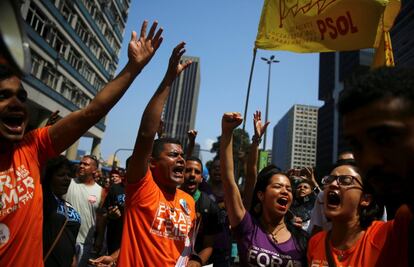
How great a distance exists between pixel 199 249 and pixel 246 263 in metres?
1.02

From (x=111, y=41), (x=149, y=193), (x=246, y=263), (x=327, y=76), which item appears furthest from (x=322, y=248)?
(x=327, y=76)

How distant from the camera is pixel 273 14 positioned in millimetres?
5164

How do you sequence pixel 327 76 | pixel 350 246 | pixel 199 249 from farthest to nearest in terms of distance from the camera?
pixel 327 76, pixel 199 249, pixel 350 246

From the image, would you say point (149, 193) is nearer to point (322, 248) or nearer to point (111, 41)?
point (322, 248)

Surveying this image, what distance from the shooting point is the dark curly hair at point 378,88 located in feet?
3.65

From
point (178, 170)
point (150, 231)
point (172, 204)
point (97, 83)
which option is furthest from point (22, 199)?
point (97, 83)

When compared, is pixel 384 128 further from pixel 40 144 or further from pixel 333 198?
pixel 40 144

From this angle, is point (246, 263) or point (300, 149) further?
point (300, 149)

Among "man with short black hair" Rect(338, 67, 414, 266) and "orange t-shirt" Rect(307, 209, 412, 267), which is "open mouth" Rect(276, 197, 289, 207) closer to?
"orange t-shirt" Rect(307, 209, 412, 267)

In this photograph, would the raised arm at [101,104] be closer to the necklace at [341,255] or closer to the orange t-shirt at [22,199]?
the orange t-shirt at [22,199]

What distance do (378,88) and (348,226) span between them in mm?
1472

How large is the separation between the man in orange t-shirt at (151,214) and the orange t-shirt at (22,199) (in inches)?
23.5

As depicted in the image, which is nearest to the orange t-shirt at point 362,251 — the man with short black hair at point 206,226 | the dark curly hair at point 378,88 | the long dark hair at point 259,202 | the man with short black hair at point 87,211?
the long dark hair at point 259,202

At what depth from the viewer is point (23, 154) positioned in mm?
1877
